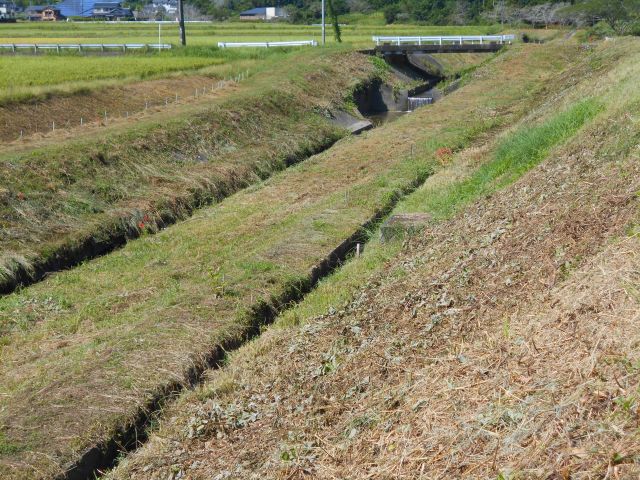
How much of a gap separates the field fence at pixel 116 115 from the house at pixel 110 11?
81207mm

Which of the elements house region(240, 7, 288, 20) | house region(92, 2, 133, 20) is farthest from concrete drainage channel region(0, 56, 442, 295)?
house region(92, 2, 133, 20)

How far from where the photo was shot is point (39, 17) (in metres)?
118

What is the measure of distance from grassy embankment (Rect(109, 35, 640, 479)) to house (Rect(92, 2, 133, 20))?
107 meters

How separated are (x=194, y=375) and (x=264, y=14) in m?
107

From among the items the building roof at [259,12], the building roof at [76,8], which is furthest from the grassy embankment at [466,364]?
the building roof at [76,8]

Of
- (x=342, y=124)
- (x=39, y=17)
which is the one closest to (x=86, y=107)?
(x=342, y=124)

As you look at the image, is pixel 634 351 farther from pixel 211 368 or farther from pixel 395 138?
pixel 395 138

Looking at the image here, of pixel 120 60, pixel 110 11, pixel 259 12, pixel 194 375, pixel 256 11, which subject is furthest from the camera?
pixel 110 11

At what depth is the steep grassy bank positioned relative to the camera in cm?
1642

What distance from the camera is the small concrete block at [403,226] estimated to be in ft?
45.2

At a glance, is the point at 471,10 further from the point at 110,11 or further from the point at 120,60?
the point at 110,11

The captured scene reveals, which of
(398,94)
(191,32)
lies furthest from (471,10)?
(398,94)

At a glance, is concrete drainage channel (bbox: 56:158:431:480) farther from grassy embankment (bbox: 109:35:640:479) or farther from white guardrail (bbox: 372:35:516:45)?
white guardrail (bbox: 372:35:516:45)

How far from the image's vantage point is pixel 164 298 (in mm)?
12883
